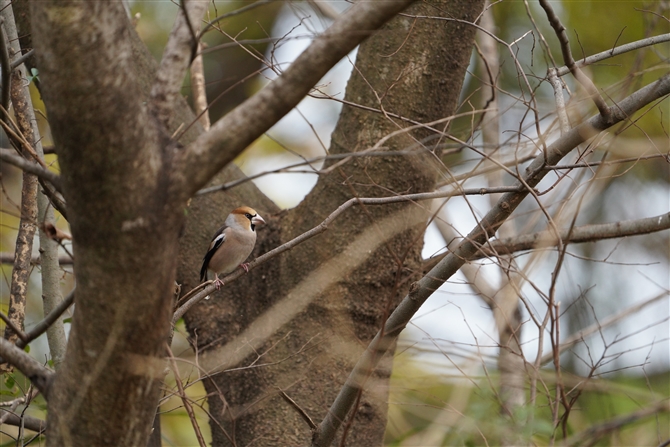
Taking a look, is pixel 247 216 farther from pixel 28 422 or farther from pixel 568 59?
pixel 568 59

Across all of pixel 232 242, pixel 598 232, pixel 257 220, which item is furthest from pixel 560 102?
pixel 232 242

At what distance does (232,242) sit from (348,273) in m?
1.52

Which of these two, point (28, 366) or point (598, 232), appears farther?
point (598, 232)

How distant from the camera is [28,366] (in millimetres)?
1973

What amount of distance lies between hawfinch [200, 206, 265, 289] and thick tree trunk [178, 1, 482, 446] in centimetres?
40

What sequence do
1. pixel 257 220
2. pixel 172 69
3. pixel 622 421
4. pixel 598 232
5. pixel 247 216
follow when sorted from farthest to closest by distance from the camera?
pixel 247 216 → pixel 257 220 → pixel 598 232 → pixel 172 69 → pixel 622 421

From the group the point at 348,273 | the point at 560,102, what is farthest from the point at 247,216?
the point at 560,102

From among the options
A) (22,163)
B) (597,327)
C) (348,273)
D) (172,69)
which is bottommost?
(22,163)

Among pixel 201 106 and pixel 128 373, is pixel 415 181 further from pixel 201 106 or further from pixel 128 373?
pixel 128 373

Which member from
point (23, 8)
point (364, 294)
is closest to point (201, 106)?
point (23, 8)

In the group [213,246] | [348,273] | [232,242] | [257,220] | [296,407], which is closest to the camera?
[296,407]

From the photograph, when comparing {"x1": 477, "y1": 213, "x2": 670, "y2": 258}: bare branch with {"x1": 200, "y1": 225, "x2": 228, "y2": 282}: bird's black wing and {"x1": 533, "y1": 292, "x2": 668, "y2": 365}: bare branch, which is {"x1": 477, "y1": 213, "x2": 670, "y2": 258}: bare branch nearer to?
{"x1": 533, "y1": 292, "x2": 668, "y2": 365}: bare branch

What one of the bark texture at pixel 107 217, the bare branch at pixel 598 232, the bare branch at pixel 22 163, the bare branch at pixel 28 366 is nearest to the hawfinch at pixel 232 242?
the bare branch at pixel 598 232

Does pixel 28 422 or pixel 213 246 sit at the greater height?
pixel 213 246
